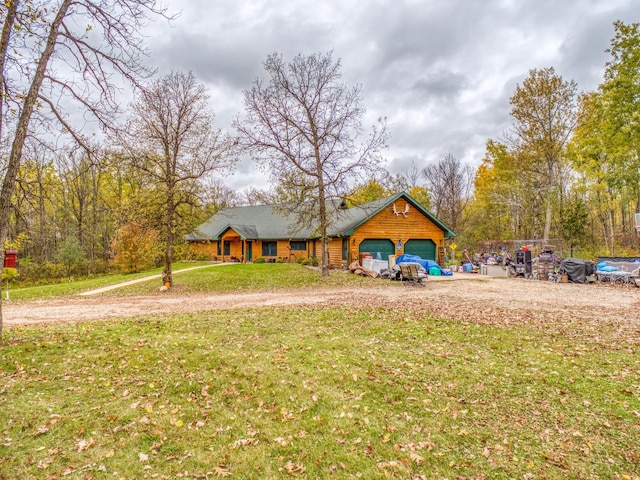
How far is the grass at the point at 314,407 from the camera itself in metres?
3.43

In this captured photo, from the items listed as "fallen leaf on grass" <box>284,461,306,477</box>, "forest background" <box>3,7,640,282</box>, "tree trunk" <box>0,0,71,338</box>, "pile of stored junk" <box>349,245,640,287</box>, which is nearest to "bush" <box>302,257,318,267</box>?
"pile of stored junk" <box>349,245,640,287</box>

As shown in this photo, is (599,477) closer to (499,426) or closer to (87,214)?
(499,426)

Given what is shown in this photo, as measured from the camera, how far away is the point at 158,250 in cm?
2677

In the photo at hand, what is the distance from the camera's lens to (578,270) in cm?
1723

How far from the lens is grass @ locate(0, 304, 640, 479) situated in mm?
3426

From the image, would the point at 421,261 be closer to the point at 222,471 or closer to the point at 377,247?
the point at 377,247

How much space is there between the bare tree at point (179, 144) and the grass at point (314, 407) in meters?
9.73

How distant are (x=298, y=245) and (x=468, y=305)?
18496mm

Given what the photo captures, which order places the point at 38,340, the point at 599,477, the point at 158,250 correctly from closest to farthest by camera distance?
the point at 599,477, the point at 38,340, the point at 158,250

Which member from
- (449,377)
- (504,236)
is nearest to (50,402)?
(449,377)

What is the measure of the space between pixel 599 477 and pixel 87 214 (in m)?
38.4

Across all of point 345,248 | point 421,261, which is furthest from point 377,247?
point 421,261

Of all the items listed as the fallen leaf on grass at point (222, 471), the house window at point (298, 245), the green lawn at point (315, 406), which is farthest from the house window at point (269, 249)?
the fallen leaf on grass at point (222, 471)

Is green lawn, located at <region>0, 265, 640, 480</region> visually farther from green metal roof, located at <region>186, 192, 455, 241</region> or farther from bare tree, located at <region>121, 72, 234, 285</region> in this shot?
green metal roof, located at <region>186, 192, 455, 241</region>
